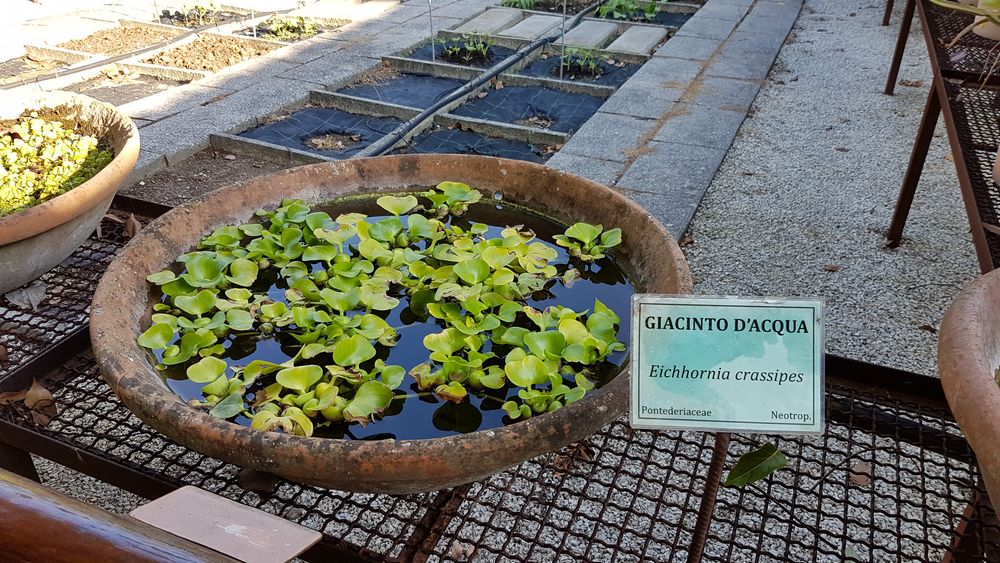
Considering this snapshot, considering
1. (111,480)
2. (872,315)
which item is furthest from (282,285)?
(872,315)

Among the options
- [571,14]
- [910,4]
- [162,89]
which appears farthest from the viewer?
[571,14]

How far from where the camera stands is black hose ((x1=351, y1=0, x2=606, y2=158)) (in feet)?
10.7

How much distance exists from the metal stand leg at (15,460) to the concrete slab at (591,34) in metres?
4.26

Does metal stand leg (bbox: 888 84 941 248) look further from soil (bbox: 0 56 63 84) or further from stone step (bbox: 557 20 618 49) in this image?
soil (bbox: 0 56 63 84)

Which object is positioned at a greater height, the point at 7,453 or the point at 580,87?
the point at 7,453

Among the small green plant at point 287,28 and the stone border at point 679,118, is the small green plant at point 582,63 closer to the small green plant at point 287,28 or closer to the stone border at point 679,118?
the stone border at point 679,118

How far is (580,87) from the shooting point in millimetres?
4117

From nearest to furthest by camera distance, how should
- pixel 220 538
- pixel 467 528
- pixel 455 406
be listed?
pixel 220 538, pixel 455 406, pixel 467 528

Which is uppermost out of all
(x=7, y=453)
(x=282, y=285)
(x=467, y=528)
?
(x=282, y=285)

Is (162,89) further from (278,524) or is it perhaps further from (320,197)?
(278,524)

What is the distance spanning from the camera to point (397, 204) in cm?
155

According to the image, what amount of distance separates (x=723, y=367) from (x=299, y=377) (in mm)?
622

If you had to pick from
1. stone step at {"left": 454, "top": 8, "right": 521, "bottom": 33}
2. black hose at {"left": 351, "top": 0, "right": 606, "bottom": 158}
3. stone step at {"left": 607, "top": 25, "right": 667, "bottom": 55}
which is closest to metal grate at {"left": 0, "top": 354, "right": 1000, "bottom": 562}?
black hose at {"left": 351, "top": 0, "right": 606, "bottom": 158}

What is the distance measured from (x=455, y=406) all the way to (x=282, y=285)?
52cm
